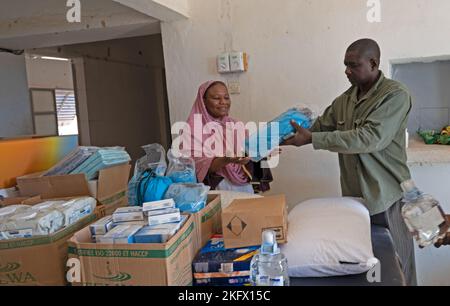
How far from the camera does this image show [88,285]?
3.30ft

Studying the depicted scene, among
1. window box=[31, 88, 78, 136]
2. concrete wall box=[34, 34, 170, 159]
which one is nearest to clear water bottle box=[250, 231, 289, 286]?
window box=[31, 88, 78, 136]

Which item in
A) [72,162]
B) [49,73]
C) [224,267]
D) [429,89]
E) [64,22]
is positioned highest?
[64,22]

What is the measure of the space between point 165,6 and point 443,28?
5.12ft

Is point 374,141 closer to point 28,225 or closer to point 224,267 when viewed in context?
point 224,267

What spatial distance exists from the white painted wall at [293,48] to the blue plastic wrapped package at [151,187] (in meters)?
1.36

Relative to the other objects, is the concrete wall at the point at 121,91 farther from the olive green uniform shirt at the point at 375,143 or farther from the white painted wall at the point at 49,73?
the olive green uniform shirt at the point at 375,143

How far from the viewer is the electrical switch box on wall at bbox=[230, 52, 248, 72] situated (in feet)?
8.41

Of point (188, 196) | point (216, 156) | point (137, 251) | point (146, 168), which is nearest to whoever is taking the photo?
point (137, 251)

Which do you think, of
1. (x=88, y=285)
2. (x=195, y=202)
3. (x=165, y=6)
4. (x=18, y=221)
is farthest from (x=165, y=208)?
(x=165, y=6)

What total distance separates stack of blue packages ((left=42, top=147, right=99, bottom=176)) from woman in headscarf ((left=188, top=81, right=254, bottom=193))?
496mm

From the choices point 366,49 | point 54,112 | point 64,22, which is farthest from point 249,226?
point 54,112

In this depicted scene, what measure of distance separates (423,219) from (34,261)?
3.85 feet

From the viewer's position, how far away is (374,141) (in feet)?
4.91

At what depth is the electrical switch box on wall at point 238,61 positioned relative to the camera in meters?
2.56
